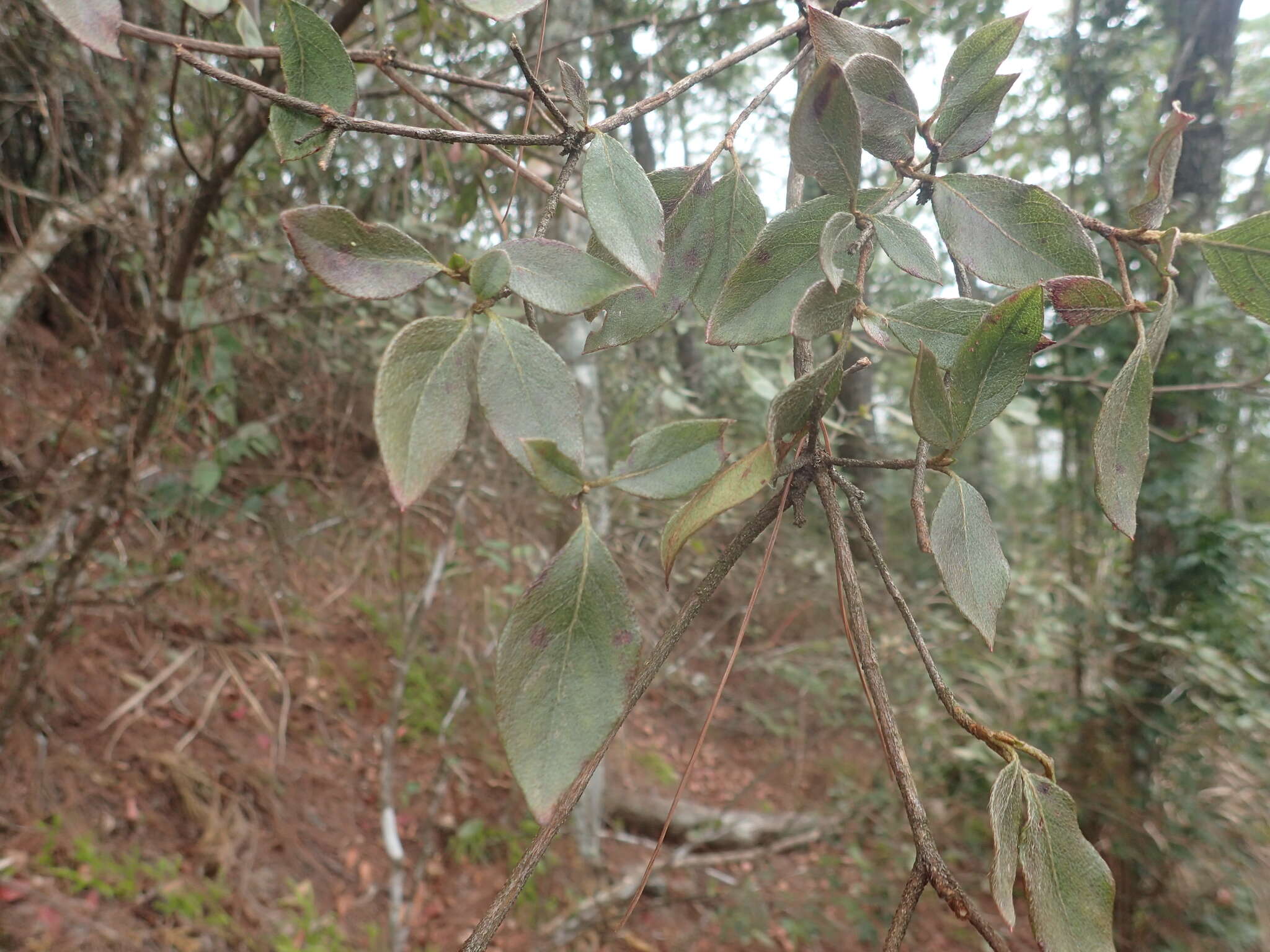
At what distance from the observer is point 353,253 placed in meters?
0.28

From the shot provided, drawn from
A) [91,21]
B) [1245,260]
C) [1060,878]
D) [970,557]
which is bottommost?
[1060,878]

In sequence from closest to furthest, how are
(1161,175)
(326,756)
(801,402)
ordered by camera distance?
(801,402) < (1161,175) < (326,756)

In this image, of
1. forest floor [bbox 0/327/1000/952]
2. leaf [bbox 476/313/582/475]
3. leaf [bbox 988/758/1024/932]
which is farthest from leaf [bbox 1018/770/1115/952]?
forest floor [bbox 0/327/1000/952]

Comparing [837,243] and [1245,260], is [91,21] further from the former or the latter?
[1245,260]

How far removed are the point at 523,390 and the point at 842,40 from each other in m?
0.21

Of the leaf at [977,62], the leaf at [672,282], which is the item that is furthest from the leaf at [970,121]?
the leaf at [672,282]

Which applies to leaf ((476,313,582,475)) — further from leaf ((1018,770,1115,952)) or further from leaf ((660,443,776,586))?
leaf ((1018,770,1115,952))

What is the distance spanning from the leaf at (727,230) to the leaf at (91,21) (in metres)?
0.30

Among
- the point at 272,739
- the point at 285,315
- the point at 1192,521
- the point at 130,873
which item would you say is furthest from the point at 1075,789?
the point at 285,315

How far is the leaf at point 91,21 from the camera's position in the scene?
0.38 meters

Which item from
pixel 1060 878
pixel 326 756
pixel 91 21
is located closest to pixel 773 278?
pixel 1060 878

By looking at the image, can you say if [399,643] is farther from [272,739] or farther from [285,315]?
[285,315]

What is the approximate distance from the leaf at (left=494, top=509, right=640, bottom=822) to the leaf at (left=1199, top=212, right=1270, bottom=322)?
0.30 m

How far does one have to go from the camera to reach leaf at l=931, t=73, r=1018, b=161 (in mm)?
323
